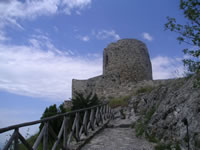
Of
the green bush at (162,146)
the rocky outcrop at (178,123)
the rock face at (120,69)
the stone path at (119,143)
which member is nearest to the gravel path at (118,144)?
the stone path at (119,143)

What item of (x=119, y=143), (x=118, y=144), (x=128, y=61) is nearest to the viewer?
(x=118, y=144)

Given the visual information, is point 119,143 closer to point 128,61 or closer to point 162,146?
point 162,146

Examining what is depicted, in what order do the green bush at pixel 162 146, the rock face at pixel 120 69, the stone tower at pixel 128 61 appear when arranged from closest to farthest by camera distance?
1. the green bush at pixel 162 146
2. the rock face at pixel 120 69
3. the stone tower at pixel 128 61

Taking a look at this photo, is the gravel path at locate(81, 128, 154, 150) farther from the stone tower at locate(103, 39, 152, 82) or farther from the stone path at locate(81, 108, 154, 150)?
the stone tower at locate(103, 39, 152, 82)

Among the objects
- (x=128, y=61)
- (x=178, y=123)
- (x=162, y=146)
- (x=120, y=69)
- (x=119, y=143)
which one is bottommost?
(x=119, y=143)

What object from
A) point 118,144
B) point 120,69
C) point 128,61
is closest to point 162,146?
point 118,144

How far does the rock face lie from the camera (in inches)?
618

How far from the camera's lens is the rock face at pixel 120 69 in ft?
51.5

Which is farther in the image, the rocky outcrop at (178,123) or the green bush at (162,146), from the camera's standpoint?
the green bush at (162,146)

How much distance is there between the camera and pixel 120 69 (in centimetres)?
1641

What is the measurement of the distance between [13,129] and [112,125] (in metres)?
5.34

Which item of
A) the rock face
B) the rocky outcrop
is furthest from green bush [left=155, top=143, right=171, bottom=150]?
the rock face

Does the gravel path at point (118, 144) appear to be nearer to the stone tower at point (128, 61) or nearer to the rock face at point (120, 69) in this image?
Result: the rock face at point (120, 69)

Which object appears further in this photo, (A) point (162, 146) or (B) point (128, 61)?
(B) point (128, 61)
